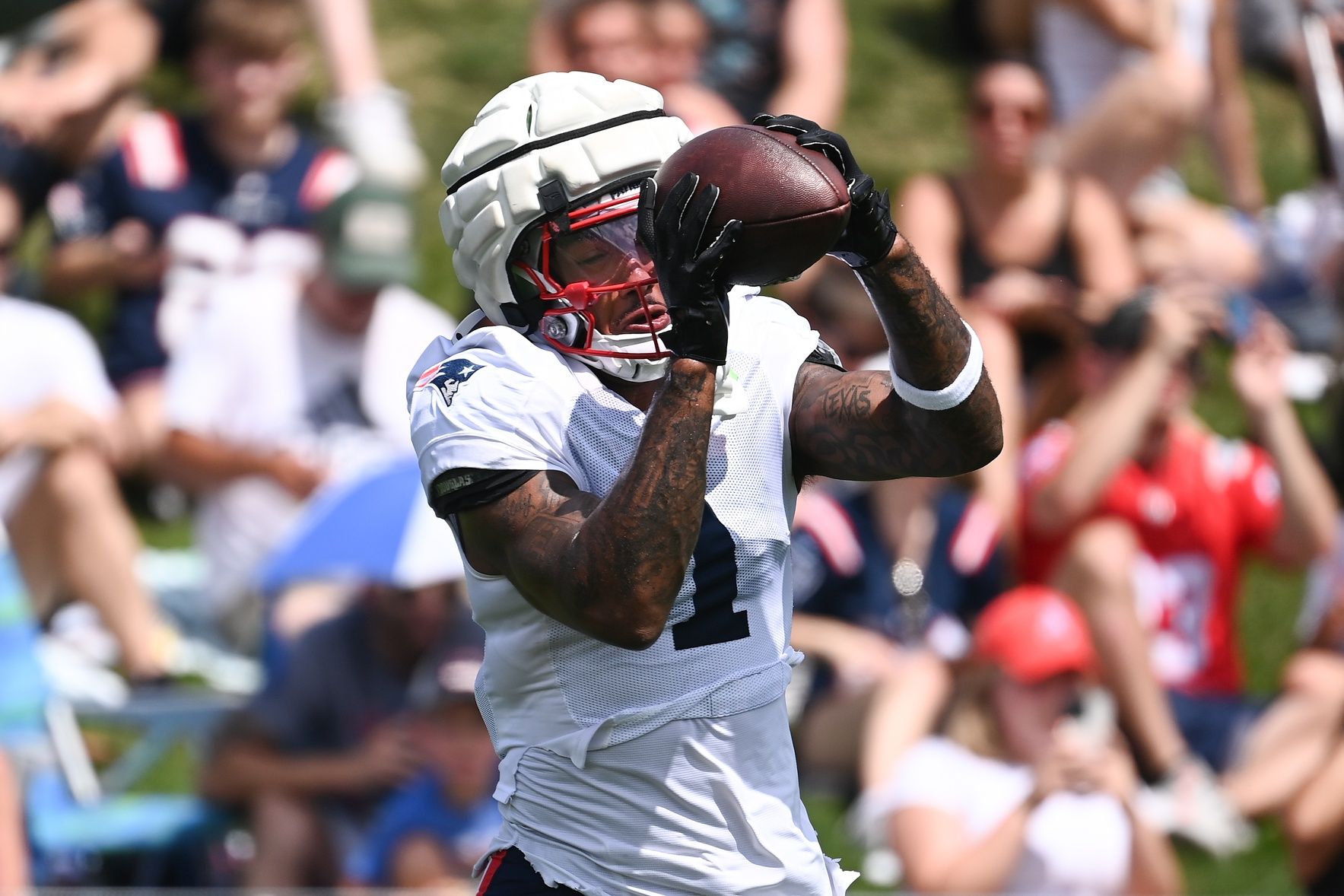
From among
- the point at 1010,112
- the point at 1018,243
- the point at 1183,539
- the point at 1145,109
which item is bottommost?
the point at 1183,539

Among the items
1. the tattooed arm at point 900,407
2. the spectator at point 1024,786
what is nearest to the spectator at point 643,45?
the spectator at point 1024,786

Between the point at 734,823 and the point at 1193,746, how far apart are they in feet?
10.8

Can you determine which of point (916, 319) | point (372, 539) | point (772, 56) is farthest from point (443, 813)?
point (772, 56)

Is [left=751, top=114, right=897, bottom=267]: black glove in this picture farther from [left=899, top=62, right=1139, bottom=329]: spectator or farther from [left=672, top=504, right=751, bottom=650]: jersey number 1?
[left=899, top=62, right=1139, bottom=329]: spectator

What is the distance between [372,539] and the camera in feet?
17.5

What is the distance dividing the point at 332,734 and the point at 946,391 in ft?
10.5

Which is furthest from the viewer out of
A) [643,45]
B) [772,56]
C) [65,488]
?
[772,56]

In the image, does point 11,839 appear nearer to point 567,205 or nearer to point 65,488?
point 65,488

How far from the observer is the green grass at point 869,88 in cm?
930

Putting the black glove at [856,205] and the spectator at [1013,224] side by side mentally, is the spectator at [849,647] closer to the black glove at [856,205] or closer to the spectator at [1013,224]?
the spectator at [1013,224]

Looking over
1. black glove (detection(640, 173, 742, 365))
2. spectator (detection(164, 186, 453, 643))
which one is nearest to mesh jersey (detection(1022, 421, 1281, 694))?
spectator (detection(164, 186, 453, 643))

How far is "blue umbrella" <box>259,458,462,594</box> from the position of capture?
17.2 ft

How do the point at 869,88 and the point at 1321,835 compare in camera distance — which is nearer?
the point at 1321,835

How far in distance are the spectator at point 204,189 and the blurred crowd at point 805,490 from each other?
0.01m
